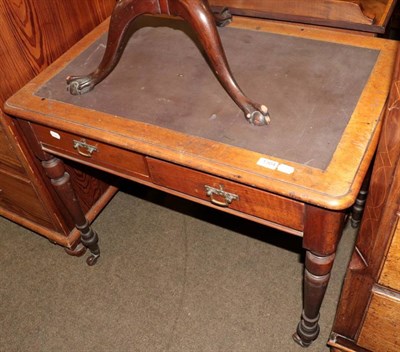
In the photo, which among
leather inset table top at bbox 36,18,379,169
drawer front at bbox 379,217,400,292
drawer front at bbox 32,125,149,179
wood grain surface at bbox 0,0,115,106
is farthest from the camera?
wood grain surface at bbox 0,0,115,106

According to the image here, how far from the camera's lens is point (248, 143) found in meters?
1.06

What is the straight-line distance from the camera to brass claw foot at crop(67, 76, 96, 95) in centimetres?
128

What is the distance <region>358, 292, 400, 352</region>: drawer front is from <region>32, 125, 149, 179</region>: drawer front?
705 mm

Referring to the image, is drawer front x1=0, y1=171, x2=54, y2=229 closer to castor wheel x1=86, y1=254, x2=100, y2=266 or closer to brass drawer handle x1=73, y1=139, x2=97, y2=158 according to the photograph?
castor wheel x1=86, y1=254, x2=100, y2=266

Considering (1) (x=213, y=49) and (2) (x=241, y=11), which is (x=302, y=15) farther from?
(1) (x=213, y=49)

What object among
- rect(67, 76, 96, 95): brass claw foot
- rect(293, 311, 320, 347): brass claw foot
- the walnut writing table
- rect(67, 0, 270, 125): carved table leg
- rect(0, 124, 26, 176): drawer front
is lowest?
rect(293, 311, 320, 347): brass claw foot

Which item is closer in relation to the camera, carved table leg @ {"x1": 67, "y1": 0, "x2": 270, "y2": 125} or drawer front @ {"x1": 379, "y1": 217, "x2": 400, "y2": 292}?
drawer front @ {"x1": 379, "y1": 217, "x2": 400, "y2": 292}

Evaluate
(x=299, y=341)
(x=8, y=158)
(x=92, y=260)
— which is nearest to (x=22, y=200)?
(x=8, y=158)

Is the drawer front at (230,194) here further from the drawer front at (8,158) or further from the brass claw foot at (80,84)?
the drawer front at (8,158)

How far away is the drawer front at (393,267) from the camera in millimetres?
958

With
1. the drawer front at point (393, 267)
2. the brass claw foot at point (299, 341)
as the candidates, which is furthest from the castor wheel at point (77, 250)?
the drawer front at point (393, 267)

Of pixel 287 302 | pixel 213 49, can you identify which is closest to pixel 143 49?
pixel 213 49

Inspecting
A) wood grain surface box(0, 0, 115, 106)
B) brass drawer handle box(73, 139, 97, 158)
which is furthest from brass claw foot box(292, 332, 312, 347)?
wood grain surface box(0, 0, 115, 106)

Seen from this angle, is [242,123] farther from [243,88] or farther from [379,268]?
[379,268]
